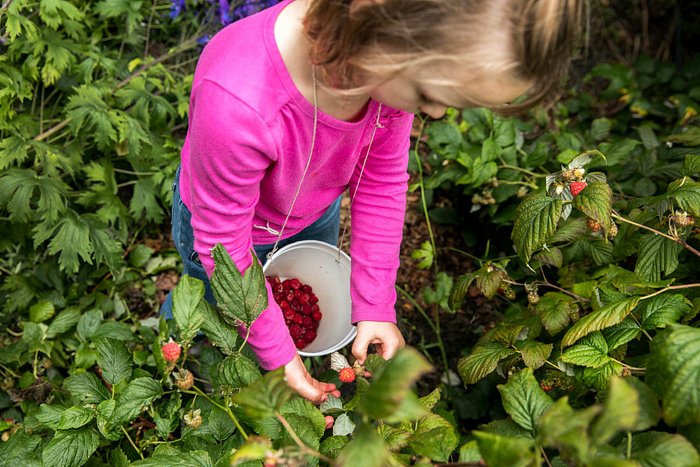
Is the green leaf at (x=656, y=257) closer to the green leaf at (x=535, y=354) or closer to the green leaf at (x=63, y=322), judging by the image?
the green leaf at (x=535, y=354)

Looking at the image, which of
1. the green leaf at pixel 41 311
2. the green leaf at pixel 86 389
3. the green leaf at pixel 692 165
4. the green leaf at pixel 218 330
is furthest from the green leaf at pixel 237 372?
the green leaf at pixel 41 311

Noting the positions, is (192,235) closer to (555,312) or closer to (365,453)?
(555,312)

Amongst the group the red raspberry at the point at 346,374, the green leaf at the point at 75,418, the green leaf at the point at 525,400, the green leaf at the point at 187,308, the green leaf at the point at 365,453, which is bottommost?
the green leaf at the point at 75,418

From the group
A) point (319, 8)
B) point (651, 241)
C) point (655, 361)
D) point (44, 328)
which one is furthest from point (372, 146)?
point (44, 328)

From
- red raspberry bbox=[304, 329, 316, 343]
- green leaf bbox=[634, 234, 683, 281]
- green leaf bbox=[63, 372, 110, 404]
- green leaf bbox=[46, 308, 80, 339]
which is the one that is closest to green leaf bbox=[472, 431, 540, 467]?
green leaf bbox=[634, 234, 683, 281]

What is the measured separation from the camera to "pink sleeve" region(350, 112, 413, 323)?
142cm

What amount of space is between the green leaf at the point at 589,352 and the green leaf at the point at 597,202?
0.20 metres

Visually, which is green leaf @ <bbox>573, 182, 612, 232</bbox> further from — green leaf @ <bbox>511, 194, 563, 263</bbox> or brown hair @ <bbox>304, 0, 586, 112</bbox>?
brown hair @ <bbox>304, 0, 586, 112</bbox>

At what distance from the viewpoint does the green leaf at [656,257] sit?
117 centimetres

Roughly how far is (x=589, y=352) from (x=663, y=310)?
143 millimetres

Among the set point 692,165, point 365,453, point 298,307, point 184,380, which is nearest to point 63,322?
point 298,307

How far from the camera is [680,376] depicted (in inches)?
31.4

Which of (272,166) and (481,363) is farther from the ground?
(272,166)

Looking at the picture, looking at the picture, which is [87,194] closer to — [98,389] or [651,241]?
[98,389]
